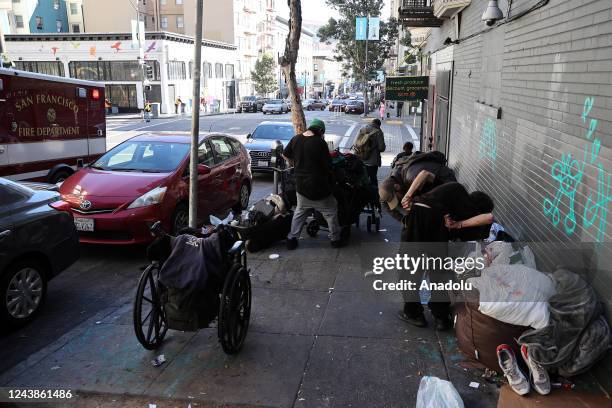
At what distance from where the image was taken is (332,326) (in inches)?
193

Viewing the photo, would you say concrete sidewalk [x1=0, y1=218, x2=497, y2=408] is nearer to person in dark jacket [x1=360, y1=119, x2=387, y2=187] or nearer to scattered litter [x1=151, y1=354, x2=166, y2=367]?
scattered litter [x1=151, y1=354, x2=166, y2=367]

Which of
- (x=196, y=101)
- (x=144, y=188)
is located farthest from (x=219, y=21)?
(x=196, y=101)

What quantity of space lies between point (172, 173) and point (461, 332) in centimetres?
504

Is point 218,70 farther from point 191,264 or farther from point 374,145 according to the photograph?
point 191,264

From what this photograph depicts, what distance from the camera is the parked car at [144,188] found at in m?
6.94

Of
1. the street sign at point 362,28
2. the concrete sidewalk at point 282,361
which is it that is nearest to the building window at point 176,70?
the street sign at point 362,28

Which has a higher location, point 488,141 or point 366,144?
point 488,141

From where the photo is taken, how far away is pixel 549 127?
15.7 ft

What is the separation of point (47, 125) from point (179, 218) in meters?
4.57

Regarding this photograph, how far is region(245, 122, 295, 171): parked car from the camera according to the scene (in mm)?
14164

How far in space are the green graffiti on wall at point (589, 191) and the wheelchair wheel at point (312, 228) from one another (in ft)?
12.9

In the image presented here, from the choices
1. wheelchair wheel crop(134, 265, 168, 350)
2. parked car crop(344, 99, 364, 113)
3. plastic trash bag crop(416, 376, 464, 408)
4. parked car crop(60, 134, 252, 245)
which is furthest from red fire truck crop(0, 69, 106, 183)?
parked car crop(344, 99, 364, 113)

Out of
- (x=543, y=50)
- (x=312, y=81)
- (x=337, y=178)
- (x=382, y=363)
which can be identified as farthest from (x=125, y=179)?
(x=312, y=81)

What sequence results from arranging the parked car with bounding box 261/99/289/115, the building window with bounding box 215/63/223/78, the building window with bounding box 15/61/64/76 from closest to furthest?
the parked car with bounding box 261/99/289/115
the building window with bounding box 15/61/64/76
the building window with bounding box 215/63/223/78
